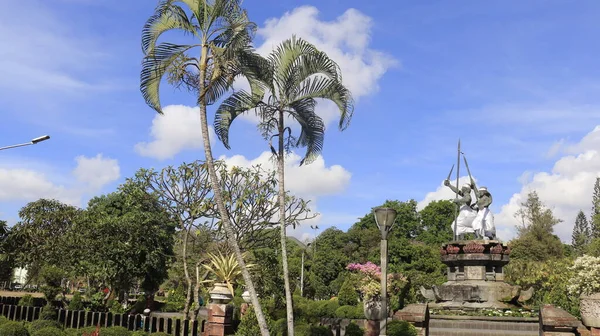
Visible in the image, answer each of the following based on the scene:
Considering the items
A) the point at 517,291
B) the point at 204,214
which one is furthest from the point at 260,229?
the point at 517,291

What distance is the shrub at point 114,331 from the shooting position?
35.2 feet

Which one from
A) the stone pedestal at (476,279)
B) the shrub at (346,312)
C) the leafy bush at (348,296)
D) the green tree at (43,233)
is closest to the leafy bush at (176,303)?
the green tree at (43,233)

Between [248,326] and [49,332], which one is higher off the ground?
[248,326]

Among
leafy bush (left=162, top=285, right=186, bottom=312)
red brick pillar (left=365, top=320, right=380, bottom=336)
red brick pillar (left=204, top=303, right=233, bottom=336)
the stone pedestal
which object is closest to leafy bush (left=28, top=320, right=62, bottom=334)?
red brick pillar (left=204, top=303, right=233, bottom=336)

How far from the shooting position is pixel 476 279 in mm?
20000

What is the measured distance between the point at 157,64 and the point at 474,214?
49.6 feet

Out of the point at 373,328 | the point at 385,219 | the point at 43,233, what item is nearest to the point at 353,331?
the point at 373,328

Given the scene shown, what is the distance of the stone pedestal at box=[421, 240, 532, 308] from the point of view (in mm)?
19328

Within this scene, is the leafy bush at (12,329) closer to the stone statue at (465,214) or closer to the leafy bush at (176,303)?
the stone statue at (465,214)

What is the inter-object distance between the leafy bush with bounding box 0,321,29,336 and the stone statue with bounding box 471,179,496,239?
1622cm

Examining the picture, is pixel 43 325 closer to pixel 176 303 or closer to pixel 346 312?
pixel 346 312

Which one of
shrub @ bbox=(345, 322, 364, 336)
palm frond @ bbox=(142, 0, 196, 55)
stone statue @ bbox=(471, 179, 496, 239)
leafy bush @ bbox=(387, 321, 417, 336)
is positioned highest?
palm frond @ bbox=(142, 0, 196, 55)

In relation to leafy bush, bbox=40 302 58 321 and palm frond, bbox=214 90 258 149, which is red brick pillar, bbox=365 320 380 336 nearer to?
palm frond, bbox=214 90 258 149

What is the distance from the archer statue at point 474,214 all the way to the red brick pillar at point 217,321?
13.2 meters
